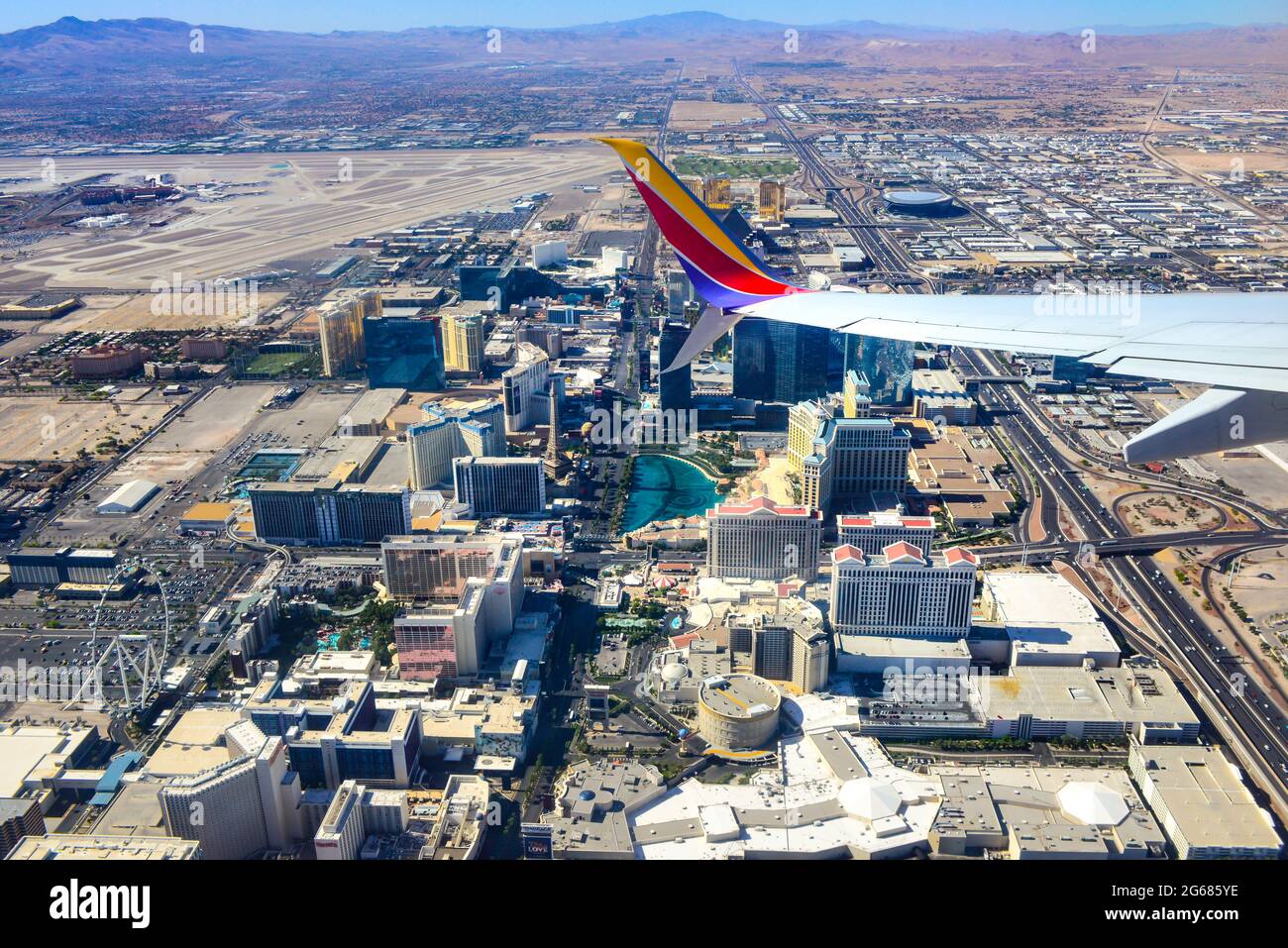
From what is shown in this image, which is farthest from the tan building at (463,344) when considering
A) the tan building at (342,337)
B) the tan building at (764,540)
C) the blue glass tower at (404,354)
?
the tan building at (764,540)

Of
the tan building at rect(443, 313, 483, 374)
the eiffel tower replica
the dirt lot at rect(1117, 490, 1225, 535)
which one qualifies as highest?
the tan building at rect(443, 313, 483, 374)

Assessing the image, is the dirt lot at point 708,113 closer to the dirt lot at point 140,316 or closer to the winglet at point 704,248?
the dirt lot at point 140,316

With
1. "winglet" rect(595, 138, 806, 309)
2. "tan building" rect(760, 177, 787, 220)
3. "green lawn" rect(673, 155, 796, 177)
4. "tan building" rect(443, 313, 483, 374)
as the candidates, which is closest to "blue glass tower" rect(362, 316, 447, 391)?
"tan building" rect(443, 313, 483, 374)

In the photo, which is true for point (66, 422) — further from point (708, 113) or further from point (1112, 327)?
point (708, 113)

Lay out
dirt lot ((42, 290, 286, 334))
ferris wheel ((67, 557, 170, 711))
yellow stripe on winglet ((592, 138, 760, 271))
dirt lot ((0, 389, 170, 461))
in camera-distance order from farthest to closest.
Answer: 1. dirt lot ((42, 290, 286, 334))
2. dirt lot ((0, 389, 170, 461))
3. ferris wheel ((67, 557, 170, 711))
4. yellow stripe on winglet ((592, 138, 760, 271))

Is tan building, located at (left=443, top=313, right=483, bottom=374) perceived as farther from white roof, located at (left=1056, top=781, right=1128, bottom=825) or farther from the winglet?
the winglet

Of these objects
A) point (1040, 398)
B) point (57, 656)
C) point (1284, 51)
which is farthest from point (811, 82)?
point (57, 656)
